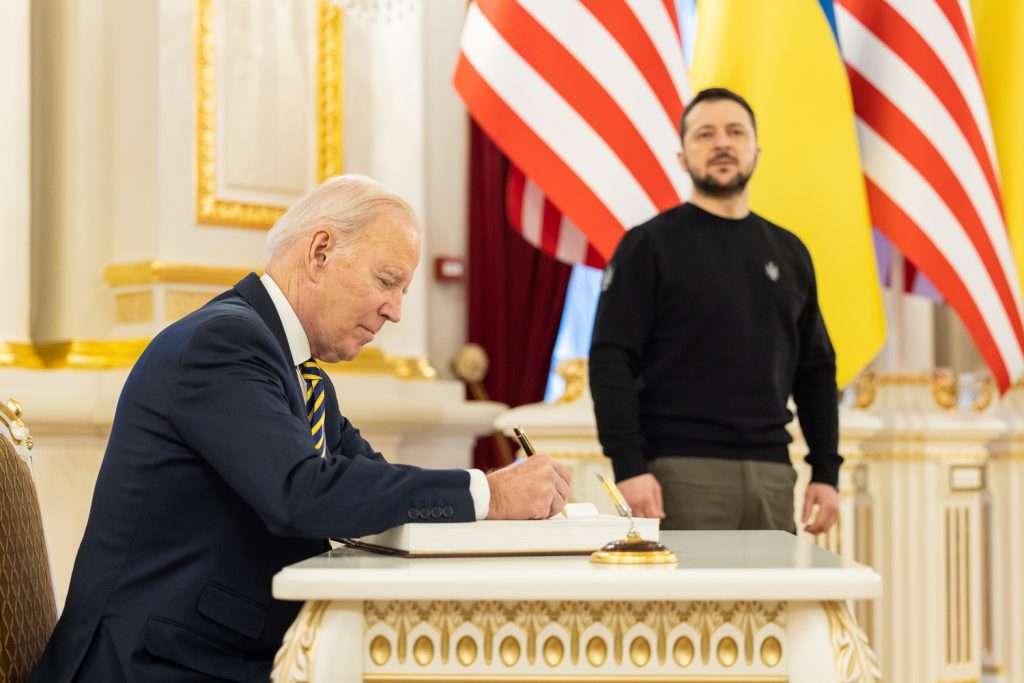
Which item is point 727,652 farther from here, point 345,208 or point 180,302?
point 180,302

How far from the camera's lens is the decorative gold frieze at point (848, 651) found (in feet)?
4.48

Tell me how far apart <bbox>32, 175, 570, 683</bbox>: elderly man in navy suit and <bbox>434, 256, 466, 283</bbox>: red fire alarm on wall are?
15.7 feet

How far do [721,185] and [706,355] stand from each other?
0.41 m

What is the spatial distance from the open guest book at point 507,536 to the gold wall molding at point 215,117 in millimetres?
3062

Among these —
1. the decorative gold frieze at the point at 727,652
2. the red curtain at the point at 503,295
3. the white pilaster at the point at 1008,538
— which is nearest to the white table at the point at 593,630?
the decorative gold frieze at the point at 727,652

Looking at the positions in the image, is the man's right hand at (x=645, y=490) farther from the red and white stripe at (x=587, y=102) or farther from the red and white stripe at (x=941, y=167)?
the red and white stripe at (x=941, y=167)

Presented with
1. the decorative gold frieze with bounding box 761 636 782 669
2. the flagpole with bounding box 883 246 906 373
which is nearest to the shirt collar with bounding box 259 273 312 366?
the decorative gold frieze with bounding box 761 636 782 669

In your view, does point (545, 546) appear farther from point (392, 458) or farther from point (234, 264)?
point (392, 458)

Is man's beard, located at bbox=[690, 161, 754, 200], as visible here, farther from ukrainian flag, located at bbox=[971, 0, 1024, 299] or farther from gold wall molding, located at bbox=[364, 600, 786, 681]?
ukrainian flag, located at bbox=[971, 0, 1024, 299]

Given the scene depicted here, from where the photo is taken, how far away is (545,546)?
154cm

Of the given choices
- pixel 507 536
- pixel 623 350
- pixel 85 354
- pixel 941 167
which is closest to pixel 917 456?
pixel 941 167

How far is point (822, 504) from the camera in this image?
123 inches

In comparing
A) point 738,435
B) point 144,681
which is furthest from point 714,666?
point 738,435

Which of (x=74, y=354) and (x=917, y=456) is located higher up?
(x=74, y=354)
